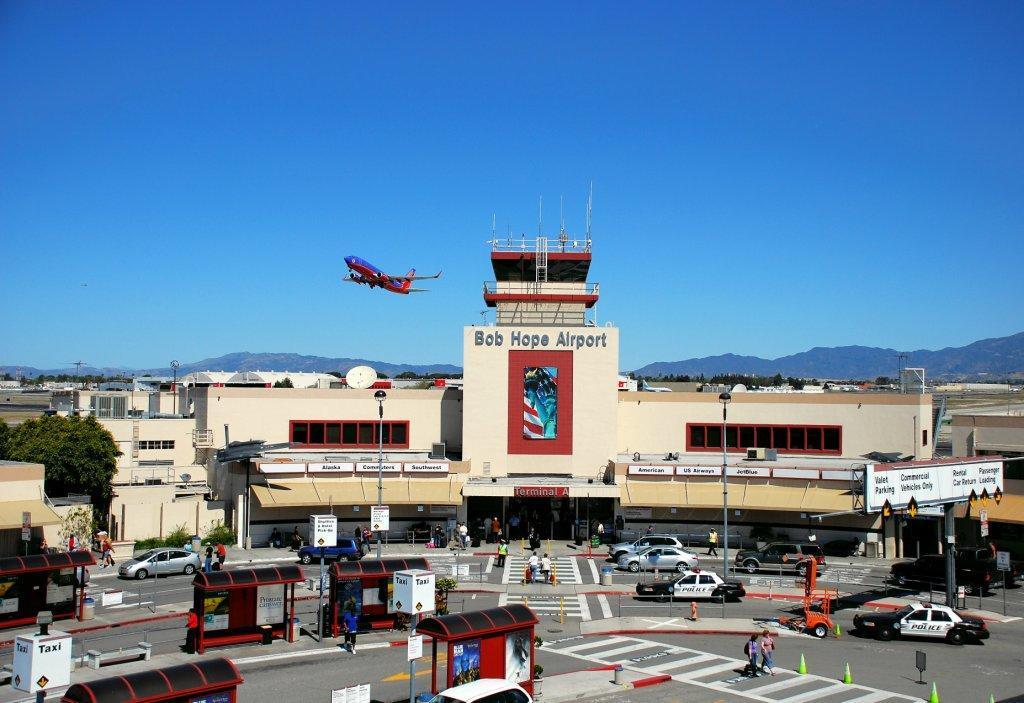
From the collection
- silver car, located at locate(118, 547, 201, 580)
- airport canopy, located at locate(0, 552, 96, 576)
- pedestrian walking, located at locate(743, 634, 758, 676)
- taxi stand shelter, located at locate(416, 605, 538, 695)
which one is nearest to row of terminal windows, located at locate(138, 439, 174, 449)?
silver car, located at locate(118, 547, 201, 580)

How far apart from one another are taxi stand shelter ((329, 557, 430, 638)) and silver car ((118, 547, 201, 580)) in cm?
1514

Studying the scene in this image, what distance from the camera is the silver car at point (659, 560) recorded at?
4544cm

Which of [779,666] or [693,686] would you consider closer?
[693,686]

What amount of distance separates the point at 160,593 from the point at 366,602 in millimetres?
12386

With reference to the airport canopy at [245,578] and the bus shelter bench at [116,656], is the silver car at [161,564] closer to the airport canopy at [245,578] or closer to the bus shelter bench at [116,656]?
the bus shelter bench at [116,656]

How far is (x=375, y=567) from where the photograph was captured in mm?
32781

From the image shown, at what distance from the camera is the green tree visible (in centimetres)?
5581

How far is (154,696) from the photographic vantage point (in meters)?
18.8

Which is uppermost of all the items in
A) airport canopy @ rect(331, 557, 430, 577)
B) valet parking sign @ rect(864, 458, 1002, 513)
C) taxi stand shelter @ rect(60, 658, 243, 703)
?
valet parking sign @ rect(864, 458, 1002, 513)

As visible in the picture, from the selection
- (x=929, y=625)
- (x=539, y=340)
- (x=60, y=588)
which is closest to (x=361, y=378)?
(x=539, y=340)

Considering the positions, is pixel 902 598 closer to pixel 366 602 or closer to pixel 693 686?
pixel 693 686

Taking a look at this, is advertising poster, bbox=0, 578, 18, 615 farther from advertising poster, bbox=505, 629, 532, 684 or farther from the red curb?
the red curb

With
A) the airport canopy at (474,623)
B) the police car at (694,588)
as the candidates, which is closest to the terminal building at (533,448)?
the police car at (694,588)

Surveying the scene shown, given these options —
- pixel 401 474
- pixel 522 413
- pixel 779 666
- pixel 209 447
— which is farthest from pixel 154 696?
pixel 209 447
